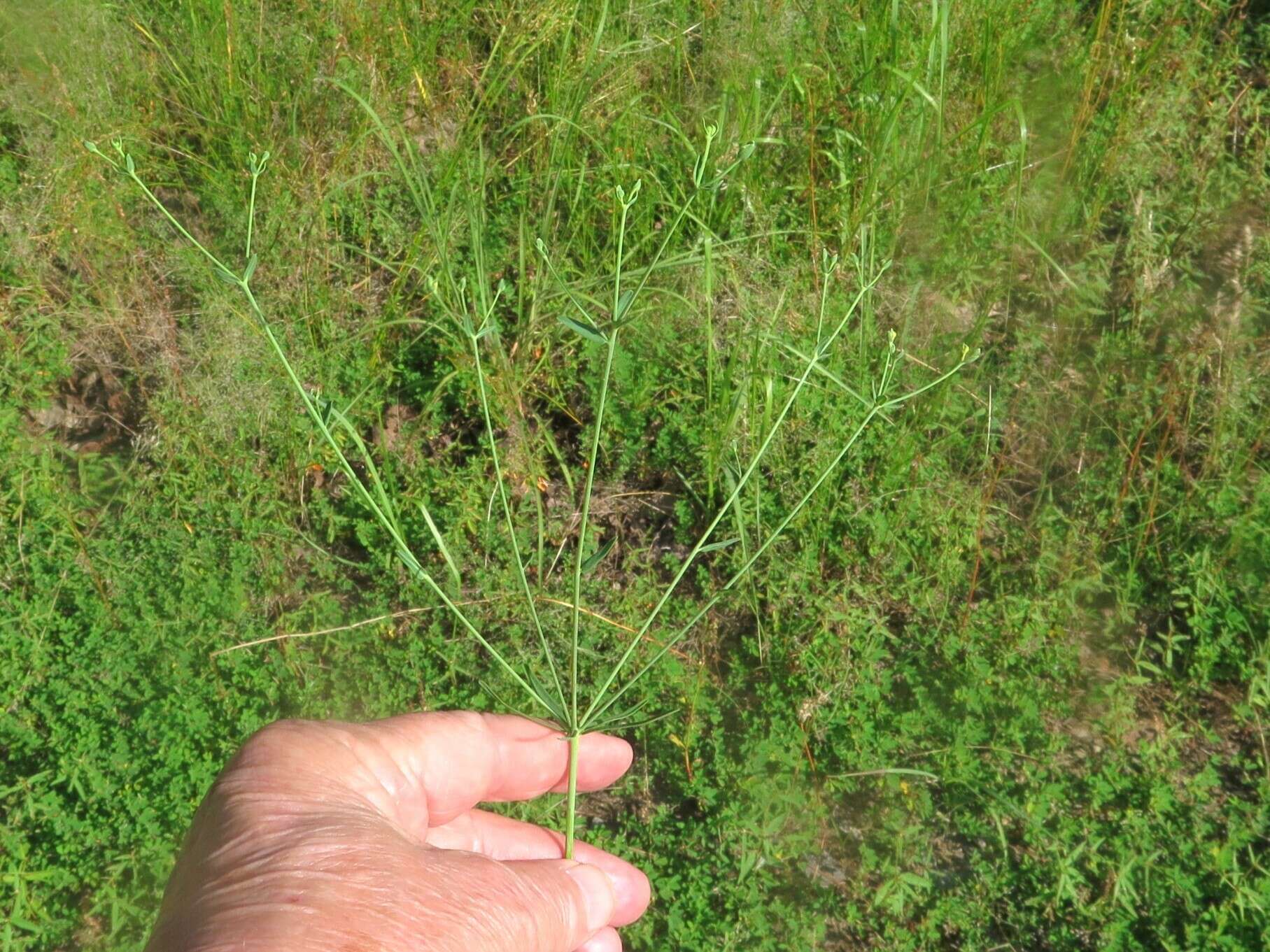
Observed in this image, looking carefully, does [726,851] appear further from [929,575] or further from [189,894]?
[189,894]

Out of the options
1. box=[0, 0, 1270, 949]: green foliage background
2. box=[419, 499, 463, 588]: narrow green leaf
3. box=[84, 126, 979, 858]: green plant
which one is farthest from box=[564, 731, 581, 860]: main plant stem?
box=[0, 0, 1270, 949]: green foliage background

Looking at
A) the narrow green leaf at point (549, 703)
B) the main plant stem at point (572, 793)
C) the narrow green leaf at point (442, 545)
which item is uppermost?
the narrow green leaf at point (442, 545)

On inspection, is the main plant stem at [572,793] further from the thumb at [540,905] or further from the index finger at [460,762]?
the index finger at [460,762]

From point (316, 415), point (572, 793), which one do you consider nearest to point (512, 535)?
point (316, 415)

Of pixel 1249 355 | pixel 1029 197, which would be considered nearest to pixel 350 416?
pixel 1029 197

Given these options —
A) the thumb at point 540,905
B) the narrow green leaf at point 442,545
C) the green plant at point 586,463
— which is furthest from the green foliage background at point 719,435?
the thumb at point 540,905

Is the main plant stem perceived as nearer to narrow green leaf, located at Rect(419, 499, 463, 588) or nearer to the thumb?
the thumb
